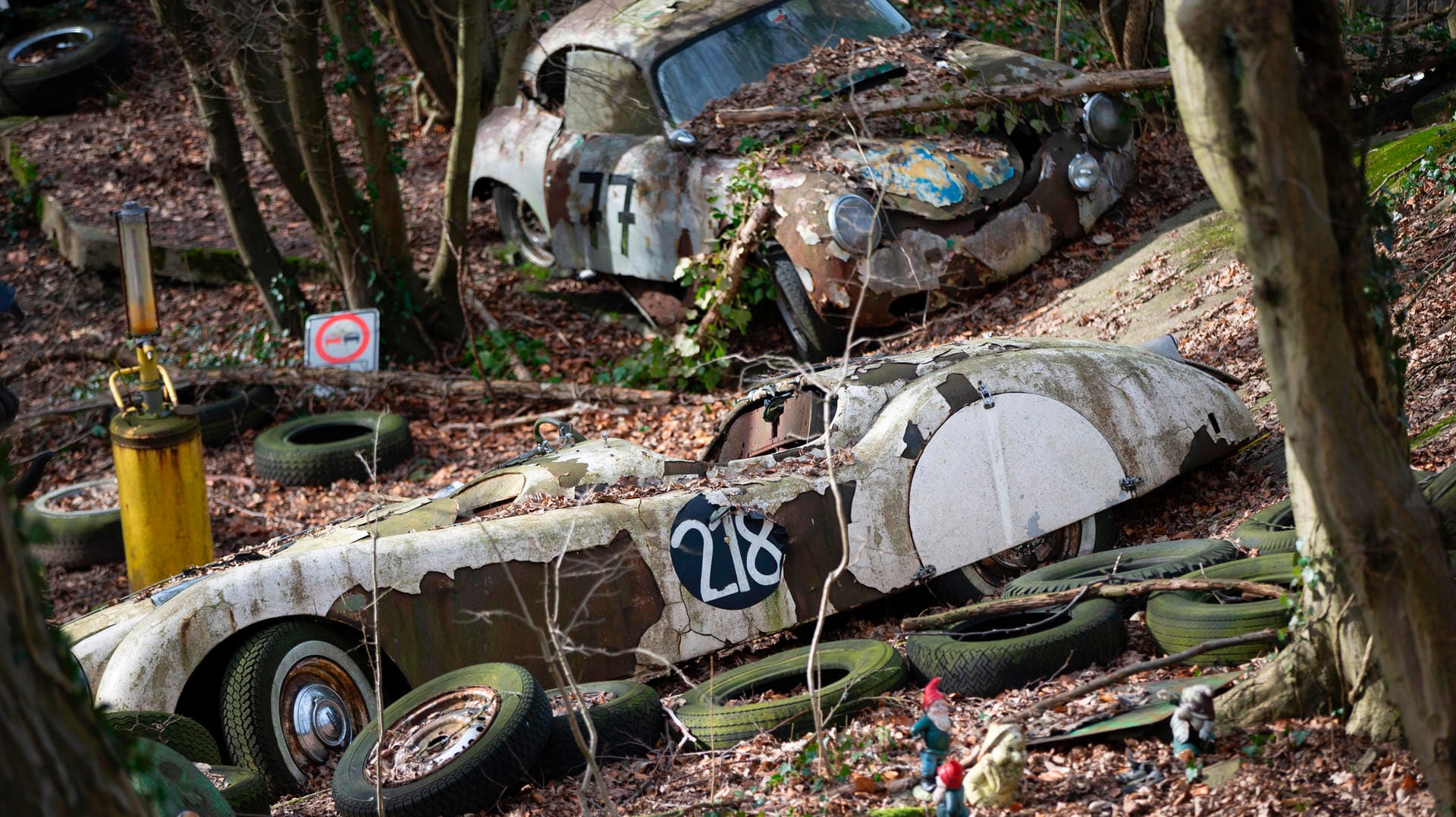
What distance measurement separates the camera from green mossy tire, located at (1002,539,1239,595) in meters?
4.95

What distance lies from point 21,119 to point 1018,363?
1398 centimetres

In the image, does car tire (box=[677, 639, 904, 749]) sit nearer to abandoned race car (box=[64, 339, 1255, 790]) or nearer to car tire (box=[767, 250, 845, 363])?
abandoned race car (box=[64, 339, 1255, 790])

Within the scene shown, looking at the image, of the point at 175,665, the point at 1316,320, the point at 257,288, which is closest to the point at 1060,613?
the point at 1316,320

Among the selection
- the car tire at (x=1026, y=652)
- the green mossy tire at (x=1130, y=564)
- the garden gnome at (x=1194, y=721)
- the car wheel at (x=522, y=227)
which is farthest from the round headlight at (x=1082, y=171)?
the garden gnome at (x=1194, y=721)

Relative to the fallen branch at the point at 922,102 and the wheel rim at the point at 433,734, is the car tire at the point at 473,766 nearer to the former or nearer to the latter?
the wheel rim at the point at 433,734

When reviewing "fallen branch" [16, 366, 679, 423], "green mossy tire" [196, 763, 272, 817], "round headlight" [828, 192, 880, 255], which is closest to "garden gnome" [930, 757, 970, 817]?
"green mossy tire" [196, 763, 272, 817]

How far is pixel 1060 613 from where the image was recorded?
4766 mm

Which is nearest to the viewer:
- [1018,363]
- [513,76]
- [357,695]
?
[357,695]

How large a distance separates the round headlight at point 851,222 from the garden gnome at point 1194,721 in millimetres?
4959

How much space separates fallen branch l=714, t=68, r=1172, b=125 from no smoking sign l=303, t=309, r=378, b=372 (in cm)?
336

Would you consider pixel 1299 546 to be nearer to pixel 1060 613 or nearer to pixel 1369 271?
pixel 1369 271

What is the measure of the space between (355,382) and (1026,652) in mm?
6868

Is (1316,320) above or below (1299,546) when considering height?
above

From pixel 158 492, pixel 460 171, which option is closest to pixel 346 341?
pixel 460 171
